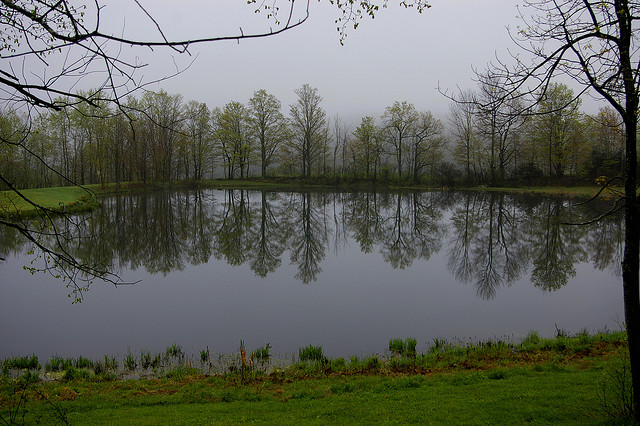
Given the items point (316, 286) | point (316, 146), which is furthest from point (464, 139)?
point (316, 286)

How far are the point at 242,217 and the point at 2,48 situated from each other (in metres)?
20.3

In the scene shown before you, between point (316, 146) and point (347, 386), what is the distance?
4719cm

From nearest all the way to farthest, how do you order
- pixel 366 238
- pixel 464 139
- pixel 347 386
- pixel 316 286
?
1. pixel 347 386
2. pixel 316 286
3. pixel 366 238
4. pixel 464 139

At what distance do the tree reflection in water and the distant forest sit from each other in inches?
554

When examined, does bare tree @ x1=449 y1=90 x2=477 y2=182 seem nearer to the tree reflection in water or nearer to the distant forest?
the distant forest

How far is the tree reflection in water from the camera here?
13298 mm

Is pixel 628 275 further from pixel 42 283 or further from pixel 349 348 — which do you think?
pixel 42 283

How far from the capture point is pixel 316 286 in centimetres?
1127

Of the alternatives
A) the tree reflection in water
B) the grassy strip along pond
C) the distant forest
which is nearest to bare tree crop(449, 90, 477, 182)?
the distant forest

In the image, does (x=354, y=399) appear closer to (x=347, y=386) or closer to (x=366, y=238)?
(x=347, y=386)

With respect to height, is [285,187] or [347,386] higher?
[285,187]

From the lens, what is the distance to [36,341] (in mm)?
7820

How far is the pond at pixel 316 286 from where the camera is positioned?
8023 millimetres

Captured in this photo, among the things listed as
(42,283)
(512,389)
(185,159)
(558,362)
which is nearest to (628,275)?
(512,389)
